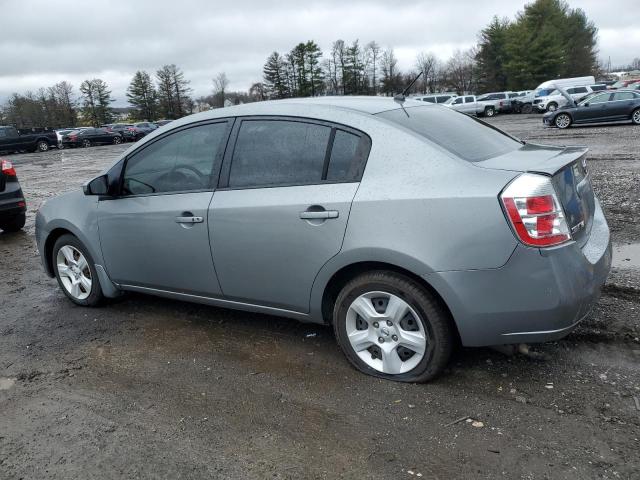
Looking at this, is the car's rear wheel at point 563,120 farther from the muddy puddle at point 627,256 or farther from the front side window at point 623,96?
the muddy puddle at point 627,256

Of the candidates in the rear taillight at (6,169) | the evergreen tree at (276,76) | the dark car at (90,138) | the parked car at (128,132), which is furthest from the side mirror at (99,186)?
the evergreen tree at (276,76)

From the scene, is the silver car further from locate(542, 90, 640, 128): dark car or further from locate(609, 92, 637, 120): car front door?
locate(609, 92, 637, 120): car front door

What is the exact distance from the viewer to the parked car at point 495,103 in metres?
41.9

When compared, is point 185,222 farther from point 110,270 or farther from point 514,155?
point 514,155

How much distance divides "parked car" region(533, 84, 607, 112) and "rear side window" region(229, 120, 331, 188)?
112ft

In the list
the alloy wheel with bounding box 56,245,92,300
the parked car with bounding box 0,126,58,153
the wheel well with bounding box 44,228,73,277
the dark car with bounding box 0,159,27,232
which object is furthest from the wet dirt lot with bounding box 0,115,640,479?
the parked car with bounding box 0,126,58,153

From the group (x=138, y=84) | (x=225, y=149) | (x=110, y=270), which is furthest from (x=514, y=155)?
(x=138, y=84)

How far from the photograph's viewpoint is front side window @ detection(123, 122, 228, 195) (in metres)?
3.96

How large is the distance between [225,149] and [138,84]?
93.4 metres

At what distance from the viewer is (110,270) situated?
4.61 metres

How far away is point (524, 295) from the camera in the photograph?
2.87 m

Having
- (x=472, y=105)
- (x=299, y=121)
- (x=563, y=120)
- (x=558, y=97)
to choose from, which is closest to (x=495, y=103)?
(x=472, y=105)

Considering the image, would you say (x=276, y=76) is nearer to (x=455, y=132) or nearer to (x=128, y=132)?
(x=128, y=132)

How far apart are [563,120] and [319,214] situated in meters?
23.5
